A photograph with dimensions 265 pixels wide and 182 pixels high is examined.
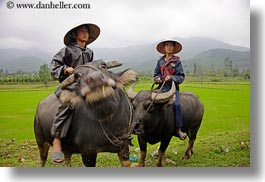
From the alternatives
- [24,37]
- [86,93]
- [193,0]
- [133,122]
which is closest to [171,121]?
[133,122]

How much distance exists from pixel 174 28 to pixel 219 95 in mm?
610

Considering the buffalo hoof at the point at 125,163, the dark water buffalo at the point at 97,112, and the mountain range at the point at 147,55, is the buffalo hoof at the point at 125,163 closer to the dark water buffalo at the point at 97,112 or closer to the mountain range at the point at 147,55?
the dark water buffalo at the point at 97,112

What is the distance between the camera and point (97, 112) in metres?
2.55

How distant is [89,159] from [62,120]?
331mm

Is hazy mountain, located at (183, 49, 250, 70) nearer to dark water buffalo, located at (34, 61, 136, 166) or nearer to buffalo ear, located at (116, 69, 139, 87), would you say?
buffalo ear, located at (116, 69, 139, 87)

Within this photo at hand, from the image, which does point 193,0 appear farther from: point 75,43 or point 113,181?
point 113,181

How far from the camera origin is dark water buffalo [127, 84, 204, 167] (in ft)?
9.19

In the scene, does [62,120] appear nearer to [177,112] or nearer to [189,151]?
[177,112]

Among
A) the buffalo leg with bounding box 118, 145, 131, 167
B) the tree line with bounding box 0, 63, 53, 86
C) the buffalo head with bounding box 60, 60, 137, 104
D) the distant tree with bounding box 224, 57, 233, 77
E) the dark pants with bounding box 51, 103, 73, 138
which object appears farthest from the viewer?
the distant tree with bounding box 224, 57, 233, 77

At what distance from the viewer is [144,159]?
300cm

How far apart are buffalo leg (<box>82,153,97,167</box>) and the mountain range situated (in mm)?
689

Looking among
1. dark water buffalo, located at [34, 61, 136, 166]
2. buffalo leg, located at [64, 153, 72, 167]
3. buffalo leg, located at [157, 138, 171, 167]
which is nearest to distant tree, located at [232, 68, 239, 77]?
buffalo leg, located at [157, 138, 171, 167]

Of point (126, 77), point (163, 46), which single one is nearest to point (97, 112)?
point (126, 77)

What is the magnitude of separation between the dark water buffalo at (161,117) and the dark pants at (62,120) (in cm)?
43
